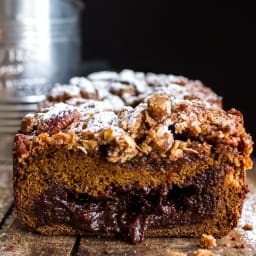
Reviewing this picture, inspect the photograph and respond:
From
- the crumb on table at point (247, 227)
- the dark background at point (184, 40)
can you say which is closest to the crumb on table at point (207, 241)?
the crumb on table at point (247, 227)

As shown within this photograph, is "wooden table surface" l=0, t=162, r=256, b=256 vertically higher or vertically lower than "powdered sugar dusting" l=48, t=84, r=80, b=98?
lower

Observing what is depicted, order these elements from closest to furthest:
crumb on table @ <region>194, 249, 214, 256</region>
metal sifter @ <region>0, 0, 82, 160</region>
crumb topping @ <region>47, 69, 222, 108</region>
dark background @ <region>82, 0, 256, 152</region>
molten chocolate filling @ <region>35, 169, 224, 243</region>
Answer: crumb on table @ <region>194, 249, 214, 256</region>
molten chocolate filling @ <region>35, 169, 224, 243</region>
crumb topping @ <region>47, 69, 222, 108</region>
metal sifter @ <region>0, 0, 82, 160</region>
dark background @ <region>82, 0, 256, 152</region>

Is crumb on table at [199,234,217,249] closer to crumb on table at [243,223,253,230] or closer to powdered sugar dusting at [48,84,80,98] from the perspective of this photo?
crumb on table at [243,223,253,230]

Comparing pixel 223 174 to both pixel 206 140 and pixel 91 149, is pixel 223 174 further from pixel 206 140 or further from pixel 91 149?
pixel 91 149

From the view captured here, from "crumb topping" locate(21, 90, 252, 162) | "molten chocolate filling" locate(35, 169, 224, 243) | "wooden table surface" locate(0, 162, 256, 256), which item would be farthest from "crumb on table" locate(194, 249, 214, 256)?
"crumb topping" locate(21, 90, 252, 162)

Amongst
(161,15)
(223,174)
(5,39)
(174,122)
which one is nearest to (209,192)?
(223,174)

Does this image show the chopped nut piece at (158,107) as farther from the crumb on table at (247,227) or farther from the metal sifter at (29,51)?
the metal sifter at (29,51)
